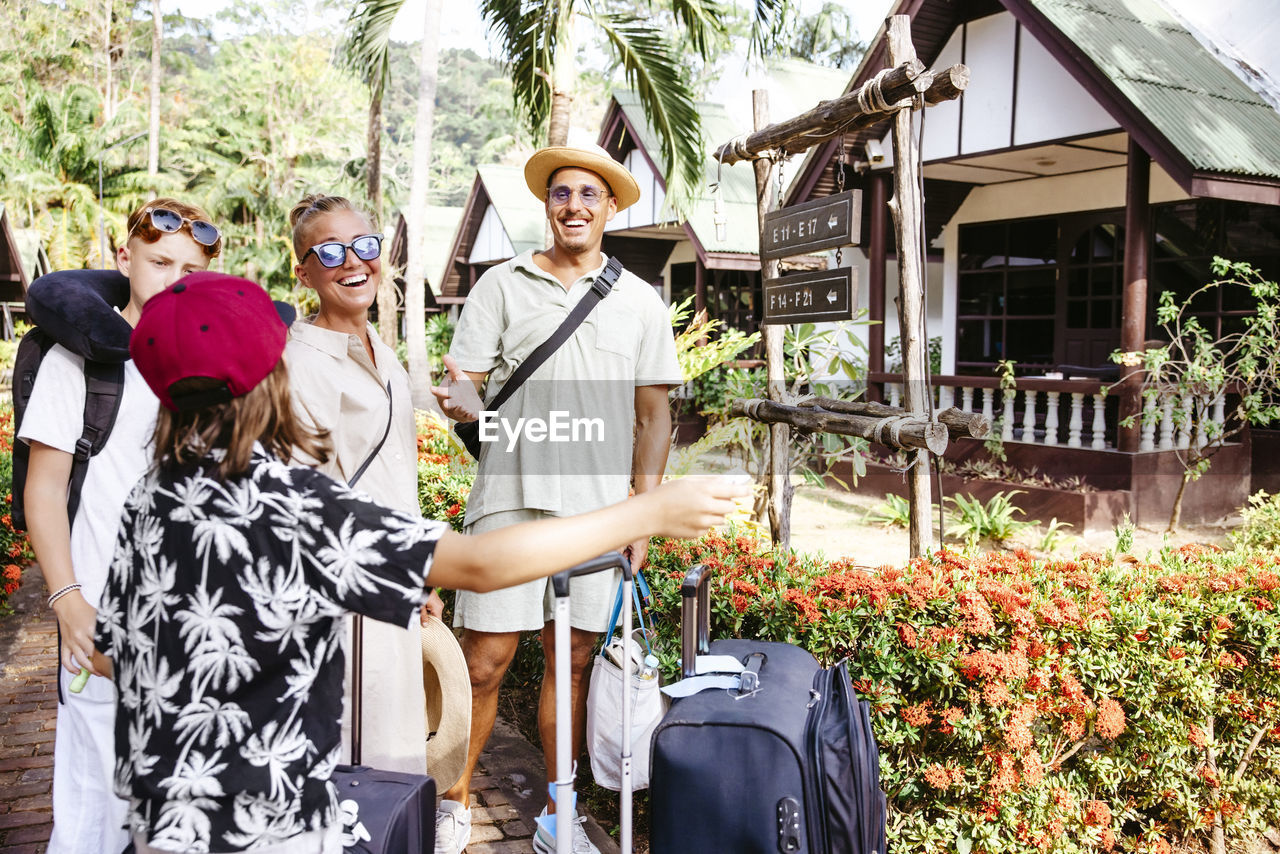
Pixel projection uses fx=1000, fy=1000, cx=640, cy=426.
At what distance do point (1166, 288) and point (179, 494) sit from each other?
11380 millimetres

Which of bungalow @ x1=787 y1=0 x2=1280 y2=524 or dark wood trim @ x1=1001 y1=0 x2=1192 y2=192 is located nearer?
dark wood trim @ x1=1001 y1=0 x2=1192 y2=192

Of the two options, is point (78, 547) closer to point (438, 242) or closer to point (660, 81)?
point (660, 81)

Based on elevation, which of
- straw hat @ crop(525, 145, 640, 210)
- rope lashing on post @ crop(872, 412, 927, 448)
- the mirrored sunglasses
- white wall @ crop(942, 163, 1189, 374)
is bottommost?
rope lashing on post @ crop(872, 412, 927, 448)

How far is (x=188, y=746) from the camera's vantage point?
1.53 m

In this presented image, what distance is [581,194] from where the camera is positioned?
3109 millimetres

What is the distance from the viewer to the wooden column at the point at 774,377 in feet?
17.2

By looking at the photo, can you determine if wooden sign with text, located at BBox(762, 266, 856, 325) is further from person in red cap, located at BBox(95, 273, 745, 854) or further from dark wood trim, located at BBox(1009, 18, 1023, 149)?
dark wood trim, located at BBox(1009, 18, 1023, 149)

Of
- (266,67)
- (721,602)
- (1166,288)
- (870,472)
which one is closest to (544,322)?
(721,602)

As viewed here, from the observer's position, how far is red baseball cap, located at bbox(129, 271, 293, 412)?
1491mm

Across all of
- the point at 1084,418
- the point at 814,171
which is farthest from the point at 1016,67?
the point at 1084,418

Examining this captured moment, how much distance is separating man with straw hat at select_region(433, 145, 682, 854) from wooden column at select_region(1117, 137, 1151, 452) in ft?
22.8

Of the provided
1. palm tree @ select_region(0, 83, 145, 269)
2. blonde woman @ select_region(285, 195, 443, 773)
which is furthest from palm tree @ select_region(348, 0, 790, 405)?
palm tree @ select_region(0, 83, 145, 269)

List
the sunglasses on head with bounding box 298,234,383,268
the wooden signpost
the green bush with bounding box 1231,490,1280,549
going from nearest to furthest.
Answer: the sunglasses on head with bounding box 298,234,383,268
the wooden signpost
the green bush with bounding box 1231,490,1280,549

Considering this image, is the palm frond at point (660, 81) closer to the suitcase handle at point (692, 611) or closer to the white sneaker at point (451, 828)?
the suitcase handle at point (692, 611)
